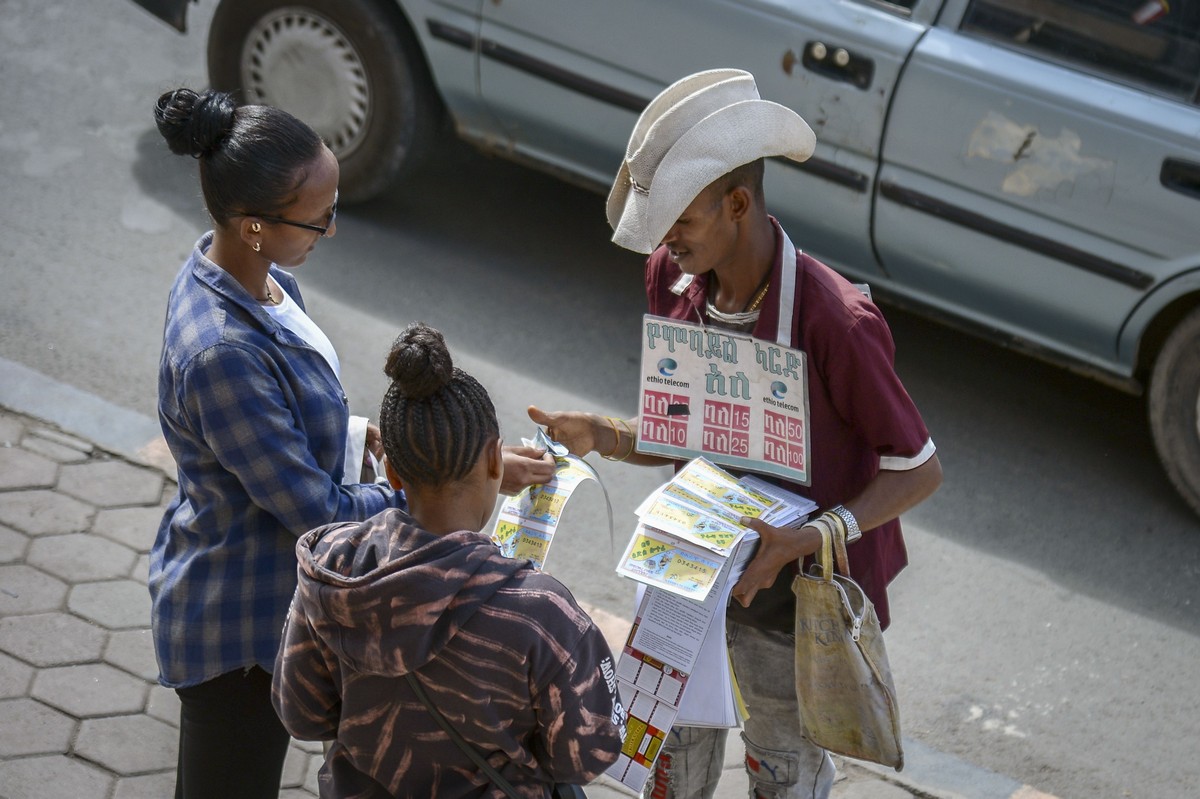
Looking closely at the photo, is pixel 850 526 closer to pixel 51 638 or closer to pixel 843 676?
pixel 843 676

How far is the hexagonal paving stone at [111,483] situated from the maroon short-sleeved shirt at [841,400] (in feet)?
7.47

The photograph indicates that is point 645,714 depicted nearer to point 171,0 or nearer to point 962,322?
point 962,322

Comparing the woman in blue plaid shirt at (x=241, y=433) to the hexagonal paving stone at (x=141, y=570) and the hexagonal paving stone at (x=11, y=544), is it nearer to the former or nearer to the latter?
the hexagonal paving stone at (x=141, y=570)

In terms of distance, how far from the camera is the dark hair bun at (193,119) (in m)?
2.27

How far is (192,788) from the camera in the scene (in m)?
2.51

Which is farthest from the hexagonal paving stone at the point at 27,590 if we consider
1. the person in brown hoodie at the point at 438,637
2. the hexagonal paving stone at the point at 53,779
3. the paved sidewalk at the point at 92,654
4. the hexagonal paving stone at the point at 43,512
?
the person in brown hoodie at the point at 438,637

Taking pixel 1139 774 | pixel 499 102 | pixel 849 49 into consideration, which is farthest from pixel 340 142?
pixel 1139 774

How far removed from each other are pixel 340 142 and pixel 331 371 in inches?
132

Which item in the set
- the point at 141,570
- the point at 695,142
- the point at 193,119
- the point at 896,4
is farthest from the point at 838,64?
the point at 141,570

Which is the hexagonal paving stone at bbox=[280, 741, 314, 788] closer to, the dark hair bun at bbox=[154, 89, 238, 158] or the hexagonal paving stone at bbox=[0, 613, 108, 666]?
the hexagonal paving stone at bbox=[0, 613, 108, 666]

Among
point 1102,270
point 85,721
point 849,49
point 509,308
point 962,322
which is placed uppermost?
point 849,49

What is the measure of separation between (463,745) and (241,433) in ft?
2.32

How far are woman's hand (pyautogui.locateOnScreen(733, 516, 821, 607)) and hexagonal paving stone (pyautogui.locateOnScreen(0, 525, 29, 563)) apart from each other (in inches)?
98.0

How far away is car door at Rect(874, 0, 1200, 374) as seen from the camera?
4.11 metres
